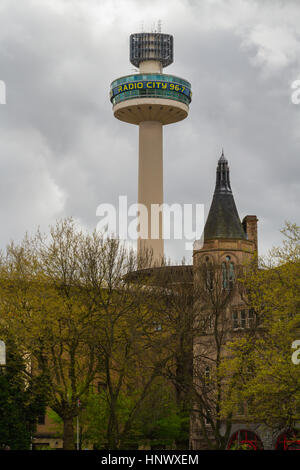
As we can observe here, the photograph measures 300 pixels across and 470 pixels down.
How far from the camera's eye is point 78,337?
51312mm

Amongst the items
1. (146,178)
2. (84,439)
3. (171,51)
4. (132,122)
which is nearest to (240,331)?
(84,439)

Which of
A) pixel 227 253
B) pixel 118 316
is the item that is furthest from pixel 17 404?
pixel 227 253

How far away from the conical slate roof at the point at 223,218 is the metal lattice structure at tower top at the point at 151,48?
69.3 metres

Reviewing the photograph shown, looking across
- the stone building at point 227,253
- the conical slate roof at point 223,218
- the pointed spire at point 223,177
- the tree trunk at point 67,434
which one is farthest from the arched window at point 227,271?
the tree trunk at point 67,434

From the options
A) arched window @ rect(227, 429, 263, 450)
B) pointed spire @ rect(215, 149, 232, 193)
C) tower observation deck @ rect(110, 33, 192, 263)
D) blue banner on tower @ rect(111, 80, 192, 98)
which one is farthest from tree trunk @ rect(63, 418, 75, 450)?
blue banner on tower @ rect(111, 80, 192, 98)

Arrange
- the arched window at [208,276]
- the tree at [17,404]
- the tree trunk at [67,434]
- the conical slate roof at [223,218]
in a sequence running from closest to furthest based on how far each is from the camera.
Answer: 1. the tree trunk at [67,434]
2. the tree at [17,404]
3. the arched window at [208,276]
4. the conical slate roof at [223,218]

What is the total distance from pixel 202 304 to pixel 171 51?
3892 inches

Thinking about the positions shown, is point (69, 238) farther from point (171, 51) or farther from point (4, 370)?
point (171, 51)

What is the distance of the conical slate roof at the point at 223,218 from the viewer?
84.4 meters

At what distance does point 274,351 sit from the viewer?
49.0 metres

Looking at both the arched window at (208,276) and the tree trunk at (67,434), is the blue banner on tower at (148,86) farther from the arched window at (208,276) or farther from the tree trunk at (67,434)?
the tree trunk at (67,434)

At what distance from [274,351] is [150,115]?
325 feet

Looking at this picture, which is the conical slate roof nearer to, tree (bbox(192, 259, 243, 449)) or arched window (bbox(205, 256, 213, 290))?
tree (bbox(192, 259, 243, 449))

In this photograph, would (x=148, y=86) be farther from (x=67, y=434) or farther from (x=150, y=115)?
(x=67, y=434)
